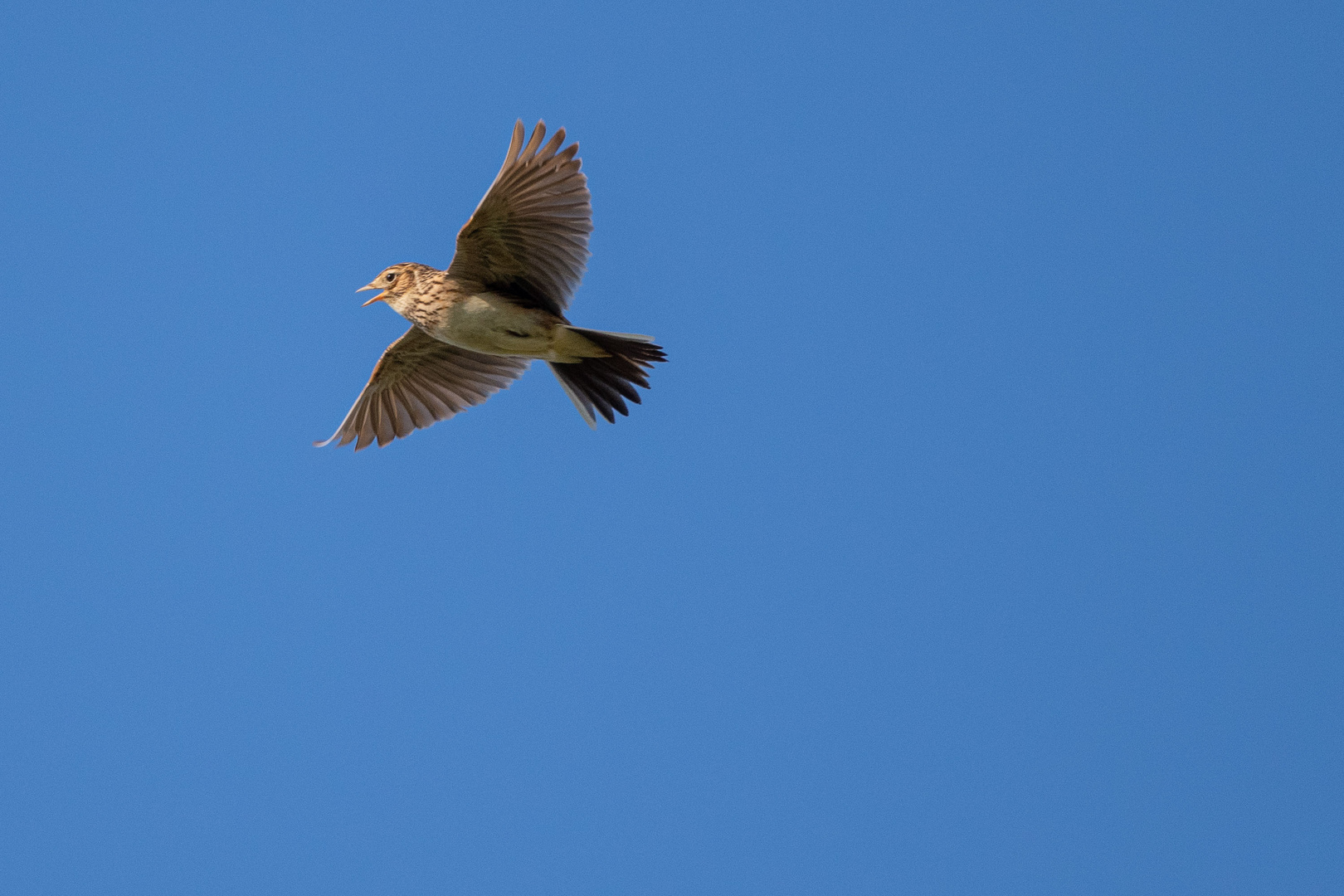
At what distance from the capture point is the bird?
402 inches

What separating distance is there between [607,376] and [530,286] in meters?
0.87

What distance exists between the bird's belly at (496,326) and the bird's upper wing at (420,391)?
56.9 inches

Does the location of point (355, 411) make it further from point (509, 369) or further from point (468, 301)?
point (468, 301)

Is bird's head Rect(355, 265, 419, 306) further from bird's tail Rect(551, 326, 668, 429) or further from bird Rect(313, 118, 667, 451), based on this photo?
bird's tail Rect(551, 326, 668, 429)

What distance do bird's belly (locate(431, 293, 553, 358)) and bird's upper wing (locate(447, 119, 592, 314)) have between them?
195 millimetres

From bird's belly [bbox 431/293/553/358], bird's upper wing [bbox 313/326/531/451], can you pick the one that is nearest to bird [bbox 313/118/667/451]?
bird's belly [bbox 431/293/553/358]

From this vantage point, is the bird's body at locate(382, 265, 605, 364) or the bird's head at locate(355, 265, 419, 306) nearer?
the bird's body at locate(382, 265, 605, 364)

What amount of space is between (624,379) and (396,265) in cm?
204

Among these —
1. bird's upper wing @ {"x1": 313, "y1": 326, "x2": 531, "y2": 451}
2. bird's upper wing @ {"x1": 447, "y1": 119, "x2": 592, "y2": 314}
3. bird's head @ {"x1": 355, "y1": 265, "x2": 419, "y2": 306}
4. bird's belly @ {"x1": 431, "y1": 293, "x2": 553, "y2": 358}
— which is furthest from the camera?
bird's upper wing @ {"x1": 313, "y1": 326, "x2": 531, "y2": 451}

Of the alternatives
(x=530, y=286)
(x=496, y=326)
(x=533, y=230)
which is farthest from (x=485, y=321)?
(x=533, y=230)

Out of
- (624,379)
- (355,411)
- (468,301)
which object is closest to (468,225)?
(468,301)

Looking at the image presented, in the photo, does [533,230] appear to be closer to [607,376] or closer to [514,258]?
[514,258]

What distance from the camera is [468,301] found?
35.0 ft

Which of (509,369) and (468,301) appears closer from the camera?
(468,301)
